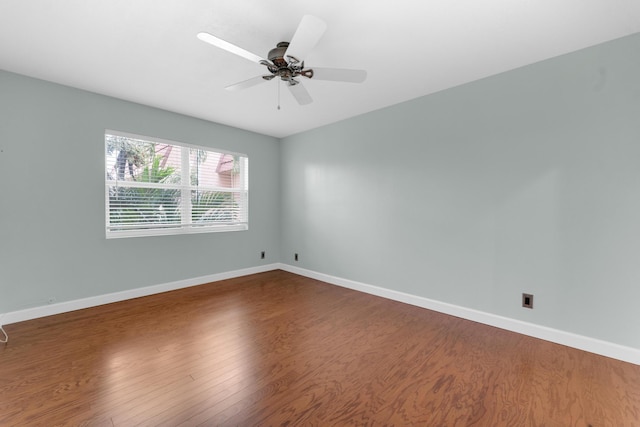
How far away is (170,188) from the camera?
12.2 feet

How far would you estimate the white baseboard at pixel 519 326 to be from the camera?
208 centimetres

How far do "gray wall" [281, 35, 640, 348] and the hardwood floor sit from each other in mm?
443

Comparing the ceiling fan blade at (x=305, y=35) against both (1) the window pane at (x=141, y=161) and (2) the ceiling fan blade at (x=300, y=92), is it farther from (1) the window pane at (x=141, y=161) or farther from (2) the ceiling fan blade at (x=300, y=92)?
(1) the window pane at (x=141, y=161)

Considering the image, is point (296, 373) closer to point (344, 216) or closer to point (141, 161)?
point (344, 216)

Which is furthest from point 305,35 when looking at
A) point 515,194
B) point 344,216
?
point 344,216

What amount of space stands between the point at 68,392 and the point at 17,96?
2858 millimetres

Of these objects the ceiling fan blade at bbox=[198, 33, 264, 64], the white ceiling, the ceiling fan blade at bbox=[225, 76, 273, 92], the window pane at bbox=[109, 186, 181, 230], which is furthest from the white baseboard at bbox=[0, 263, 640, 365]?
the ceiling fan blade at bbox=[198, 33, 264, 64]

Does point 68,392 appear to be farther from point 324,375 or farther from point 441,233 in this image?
point 441,233

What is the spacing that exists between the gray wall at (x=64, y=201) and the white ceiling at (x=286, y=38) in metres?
0.31

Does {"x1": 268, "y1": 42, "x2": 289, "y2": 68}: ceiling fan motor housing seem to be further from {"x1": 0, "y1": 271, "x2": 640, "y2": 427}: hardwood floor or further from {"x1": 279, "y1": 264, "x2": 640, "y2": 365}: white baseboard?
{"x1": 279, "y1": 264, "x2": 640, "y2": 365}: white baseboard

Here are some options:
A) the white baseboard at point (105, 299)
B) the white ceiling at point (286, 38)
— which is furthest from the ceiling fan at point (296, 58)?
the white baseboard at point (105, 299)

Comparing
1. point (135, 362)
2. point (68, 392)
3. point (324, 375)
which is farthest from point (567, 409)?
point (68, 392)

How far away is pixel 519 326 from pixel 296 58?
119 inches

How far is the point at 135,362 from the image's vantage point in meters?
2.00
